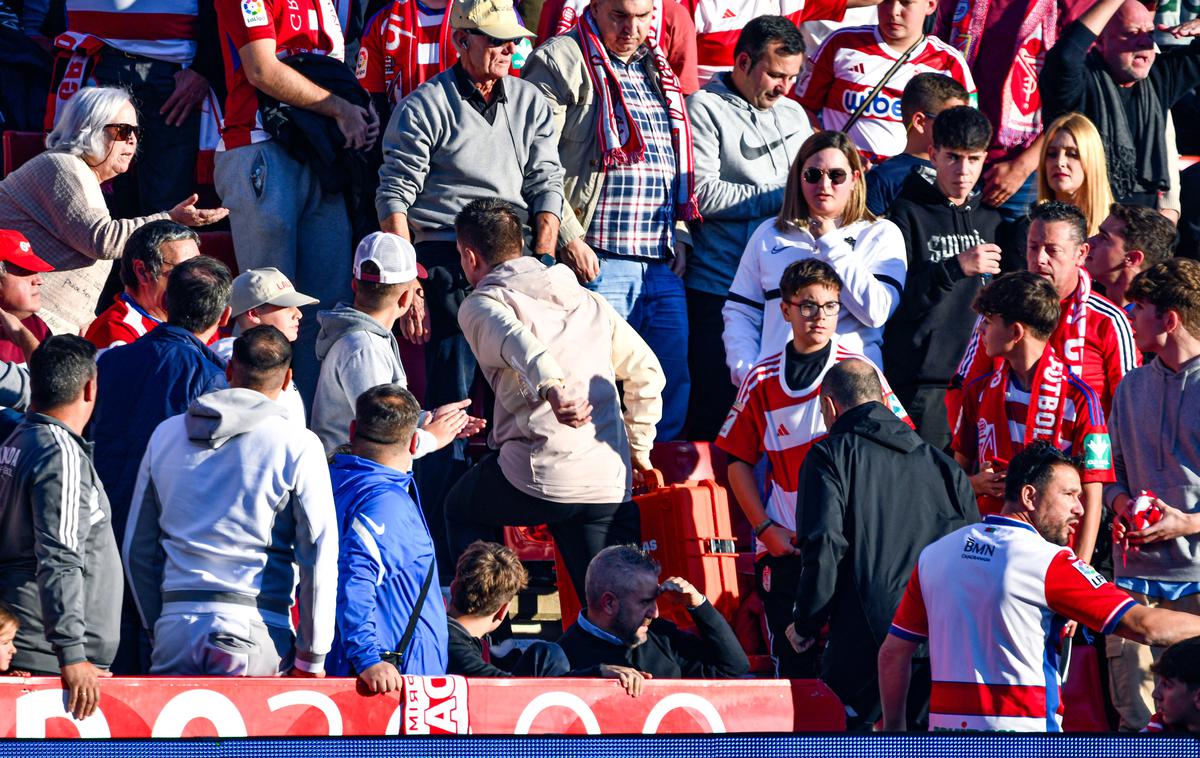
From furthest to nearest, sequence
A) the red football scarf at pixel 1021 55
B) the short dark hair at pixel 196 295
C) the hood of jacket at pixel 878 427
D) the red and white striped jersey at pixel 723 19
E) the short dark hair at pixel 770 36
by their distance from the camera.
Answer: the red and white striped jersey at pixel 723 19
the red football scarf at pixel 1021 55
the short dark hair at pixel 770 36
the hood of jacket at pixel 878 427
the short dark hair at pixel 196 295

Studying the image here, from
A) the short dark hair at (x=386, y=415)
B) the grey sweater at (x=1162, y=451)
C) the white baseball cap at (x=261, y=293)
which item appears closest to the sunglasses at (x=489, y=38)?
the white baseball cap at (x=261, y=293)

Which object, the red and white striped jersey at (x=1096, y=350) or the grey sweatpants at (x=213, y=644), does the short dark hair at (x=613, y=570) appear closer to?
the grey sweatpants at (x=213, y=644)

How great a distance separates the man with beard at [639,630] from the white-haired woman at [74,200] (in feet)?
7.87

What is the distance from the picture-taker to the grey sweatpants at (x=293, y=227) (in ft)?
26.9

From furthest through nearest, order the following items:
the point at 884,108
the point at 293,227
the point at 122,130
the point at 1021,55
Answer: the point at 1021,55
the point at 884,108
the point at 293,227
the point at 122,130

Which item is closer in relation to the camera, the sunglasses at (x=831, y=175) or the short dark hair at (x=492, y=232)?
the short dark hair at (x=492, y=232)

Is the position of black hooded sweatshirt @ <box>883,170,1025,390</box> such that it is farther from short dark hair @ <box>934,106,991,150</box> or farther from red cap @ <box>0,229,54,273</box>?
red cap @ <box>0,229,54,273</box>

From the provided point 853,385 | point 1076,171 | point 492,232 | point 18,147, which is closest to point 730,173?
point 1076,171

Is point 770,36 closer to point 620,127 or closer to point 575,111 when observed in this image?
point 620,127

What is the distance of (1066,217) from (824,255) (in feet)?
3.35

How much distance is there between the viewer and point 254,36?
26.7ft

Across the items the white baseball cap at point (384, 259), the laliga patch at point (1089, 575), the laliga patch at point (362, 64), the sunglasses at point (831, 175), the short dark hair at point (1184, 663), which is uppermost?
the laliga patch at point (362, 64)

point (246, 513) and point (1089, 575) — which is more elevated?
point (246, 513)

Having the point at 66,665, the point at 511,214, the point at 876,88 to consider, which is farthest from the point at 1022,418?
the point at 66,665
